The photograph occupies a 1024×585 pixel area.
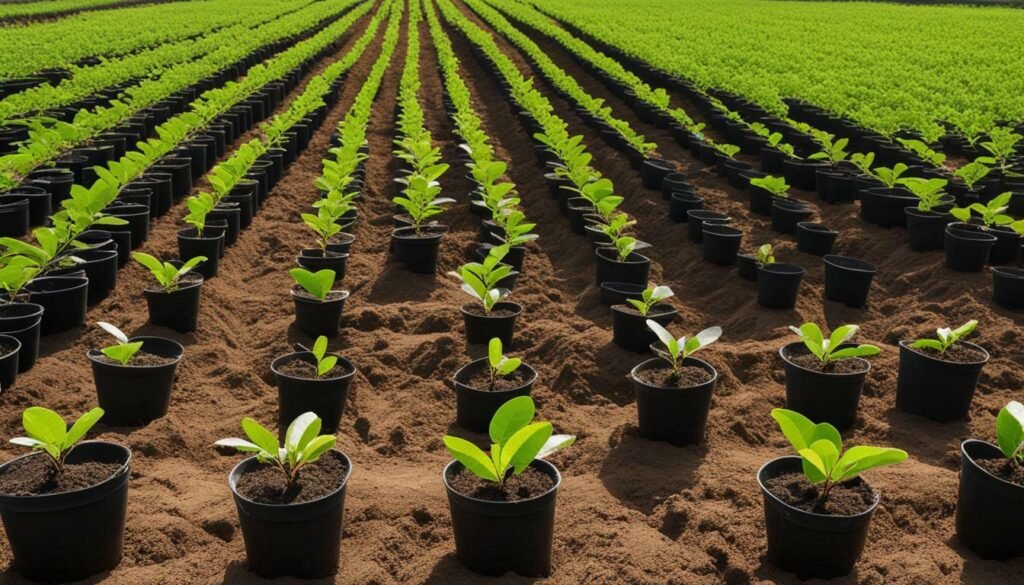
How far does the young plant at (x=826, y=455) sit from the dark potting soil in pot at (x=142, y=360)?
2866 millimetres

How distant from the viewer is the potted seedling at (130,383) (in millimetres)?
4004

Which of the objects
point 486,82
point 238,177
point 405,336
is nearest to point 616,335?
point 405,336

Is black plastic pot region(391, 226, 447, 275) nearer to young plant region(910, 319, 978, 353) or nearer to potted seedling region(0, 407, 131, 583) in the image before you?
young plant region(910, 319, 978, 353)

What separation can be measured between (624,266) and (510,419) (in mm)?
3344

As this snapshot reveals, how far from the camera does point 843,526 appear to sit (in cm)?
287

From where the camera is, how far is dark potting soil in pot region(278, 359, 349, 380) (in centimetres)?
420

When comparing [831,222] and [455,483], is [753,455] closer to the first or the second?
[455,483]

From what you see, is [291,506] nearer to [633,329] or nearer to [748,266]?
[633,329]

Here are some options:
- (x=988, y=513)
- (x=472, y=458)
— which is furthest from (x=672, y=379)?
(x=472, y=458)

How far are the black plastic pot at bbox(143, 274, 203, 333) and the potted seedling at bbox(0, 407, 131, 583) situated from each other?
2.27 m

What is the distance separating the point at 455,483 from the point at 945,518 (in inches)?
75.3

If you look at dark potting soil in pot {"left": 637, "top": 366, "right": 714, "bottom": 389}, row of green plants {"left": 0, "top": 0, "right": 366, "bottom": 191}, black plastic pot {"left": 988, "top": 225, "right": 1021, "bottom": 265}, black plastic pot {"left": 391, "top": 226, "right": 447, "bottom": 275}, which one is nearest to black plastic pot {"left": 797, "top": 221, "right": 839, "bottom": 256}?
black plastic pot {"left": 988, "top": 225, "right": 1021, "bottom": 265}

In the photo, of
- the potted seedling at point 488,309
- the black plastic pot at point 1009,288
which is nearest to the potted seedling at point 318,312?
the potted seedling at point 488,309

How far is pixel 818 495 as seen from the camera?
3.04 metres
